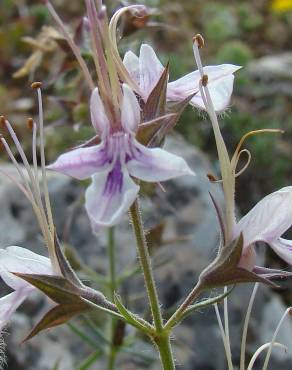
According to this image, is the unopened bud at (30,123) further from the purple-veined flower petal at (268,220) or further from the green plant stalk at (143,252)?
the purple-veined flower petal at (268,220)

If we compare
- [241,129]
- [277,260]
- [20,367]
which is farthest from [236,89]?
[20,367]

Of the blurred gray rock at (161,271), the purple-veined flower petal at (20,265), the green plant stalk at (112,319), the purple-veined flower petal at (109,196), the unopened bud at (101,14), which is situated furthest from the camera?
the blurred gray rock at (161,271)

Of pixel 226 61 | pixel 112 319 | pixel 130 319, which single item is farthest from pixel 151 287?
pixel 226 61

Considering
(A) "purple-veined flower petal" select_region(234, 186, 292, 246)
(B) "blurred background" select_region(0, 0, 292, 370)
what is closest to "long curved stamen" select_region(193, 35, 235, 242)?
(A) "purple-veined flower petal" select_region(234, 186, 292, 246)

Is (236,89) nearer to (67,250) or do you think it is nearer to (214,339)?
(214,339)

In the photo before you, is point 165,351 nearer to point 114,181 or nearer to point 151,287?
point 151,287

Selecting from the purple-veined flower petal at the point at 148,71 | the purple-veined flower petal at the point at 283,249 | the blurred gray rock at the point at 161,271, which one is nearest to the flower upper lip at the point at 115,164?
the purple-veined flower petal at the point at 148,71
